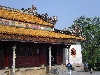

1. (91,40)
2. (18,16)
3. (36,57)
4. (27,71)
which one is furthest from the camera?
(91,40)

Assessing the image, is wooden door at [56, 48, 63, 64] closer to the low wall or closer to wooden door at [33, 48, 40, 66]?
the low wall

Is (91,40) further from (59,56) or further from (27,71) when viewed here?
(27,71)

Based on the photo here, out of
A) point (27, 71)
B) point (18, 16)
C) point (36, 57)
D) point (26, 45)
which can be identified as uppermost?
point (18, 16)

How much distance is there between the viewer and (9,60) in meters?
19.0

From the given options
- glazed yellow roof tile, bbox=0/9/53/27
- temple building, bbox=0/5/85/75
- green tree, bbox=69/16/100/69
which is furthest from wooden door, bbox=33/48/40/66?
green tree, bbox=69/16/100/69

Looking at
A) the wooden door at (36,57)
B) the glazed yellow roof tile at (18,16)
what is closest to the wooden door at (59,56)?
the glazed yellow roof tile at (18,16)

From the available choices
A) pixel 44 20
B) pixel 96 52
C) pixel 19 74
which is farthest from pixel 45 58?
pixel 96 52

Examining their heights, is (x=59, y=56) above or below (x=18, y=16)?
below

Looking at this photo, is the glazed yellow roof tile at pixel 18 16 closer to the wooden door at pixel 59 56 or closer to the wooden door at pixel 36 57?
the wooden door at pixel 59 56

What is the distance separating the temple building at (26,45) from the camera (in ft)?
60.5

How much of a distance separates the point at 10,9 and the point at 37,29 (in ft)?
12.5

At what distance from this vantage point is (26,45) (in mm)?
Result: 20562

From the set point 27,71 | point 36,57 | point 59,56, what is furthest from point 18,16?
point 27,71

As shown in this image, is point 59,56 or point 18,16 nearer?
point 18,16
